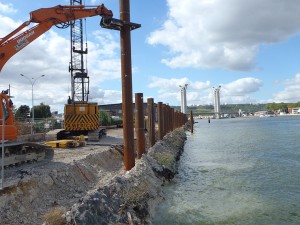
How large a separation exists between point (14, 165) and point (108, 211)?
611cm

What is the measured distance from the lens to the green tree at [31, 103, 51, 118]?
7738 cm

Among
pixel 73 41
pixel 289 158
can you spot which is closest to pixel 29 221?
pixel 289 158

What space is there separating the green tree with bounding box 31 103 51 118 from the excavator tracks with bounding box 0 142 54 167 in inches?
2529

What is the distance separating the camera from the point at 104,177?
14.2m

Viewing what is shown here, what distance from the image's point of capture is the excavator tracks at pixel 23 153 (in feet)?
42.4

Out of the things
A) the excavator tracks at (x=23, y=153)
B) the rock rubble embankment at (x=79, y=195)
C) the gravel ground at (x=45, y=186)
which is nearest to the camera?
the rock rubble embankment at (x=79, y=195)

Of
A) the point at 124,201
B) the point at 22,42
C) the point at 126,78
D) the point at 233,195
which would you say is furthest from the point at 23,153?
the point at 233,195

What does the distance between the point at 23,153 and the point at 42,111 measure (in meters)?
68.4

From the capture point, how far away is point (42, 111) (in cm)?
7981

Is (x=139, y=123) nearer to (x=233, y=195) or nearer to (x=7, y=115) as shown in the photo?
(x=233, y=195)

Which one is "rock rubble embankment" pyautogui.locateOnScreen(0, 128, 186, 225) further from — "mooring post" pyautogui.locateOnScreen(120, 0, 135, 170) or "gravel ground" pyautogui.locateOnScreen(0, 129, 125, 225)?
"mooring post" pyautogui.locateOnScreen(120, 0, 135, 170)

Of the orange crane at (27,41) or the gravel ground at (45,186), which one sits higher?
the orange crane at (27,41)

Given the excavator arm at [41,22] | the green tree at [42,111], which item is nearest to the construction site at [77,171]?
the excavator arm at [41,22]

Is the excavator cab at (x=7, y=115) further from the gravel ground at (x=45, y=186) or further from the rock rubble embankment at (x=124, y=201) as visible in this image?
the rock rubble embankment at (x=124, y=201)
